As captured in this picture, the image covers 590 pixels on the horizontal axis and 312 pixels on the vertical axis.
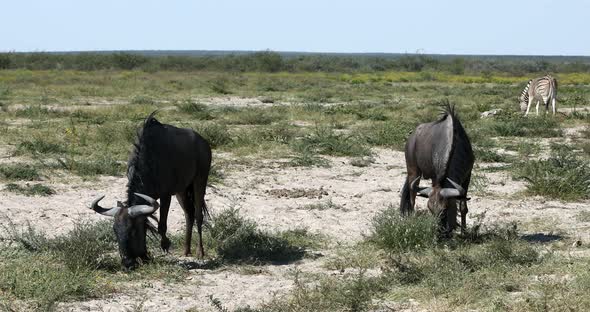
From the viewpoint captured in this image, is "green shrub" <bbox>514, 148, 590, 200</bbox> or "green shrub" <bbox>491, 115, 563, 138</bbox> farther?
"green shrub" <bbox>491, 115, 563, 138</bbox>

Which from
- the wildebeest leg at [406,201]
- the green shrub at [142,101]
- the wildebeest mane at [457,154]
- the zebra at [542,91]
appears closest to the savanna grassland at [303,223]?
the wildebeest leg at [406,201]

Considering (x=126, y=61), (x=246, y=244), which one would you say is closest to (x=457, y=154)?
(x=246, y=244)

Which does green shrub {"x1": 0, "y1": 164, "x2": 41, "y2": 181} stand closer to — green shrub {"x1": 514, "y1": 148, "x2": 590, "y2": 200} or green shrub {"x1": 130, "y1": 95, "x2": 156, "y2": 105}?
green shrub {"x1": 514, "y1": 148, "x2": 590, "y2": 200}

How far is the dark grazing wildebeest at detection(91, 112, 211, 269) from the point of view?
785 cm

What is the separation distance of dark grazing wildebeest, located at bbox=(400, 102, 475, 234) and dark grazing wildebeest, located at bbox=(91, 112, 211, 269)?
7.87 ft

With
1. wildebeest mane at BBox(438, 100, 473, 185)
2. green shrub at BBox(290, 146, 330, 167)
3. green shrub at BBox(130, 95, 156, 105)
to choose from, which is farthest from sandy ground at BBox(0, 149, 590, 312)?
green shrub at BBox(130, 95, 156, 105)

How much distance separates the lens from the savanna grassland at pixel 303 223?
721cm

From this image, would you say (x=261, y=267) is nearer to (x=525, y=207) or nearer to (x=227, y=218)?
(x=227, y=218)

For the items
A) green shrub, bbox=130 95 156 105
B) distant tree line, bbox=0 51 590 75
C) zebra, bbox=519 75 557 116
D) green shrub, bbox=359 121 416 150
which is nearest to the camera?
green shrub, bbox=359 121 416 150

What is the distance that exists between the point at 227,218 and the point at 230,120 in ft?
42.8

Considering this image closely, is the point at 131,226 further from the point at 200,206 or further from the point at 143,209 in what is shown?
the point at 200,206

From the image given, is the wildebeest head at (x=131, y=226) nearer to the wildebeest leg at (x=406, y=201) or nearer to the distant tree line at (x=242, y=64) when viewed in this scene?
the wildebeest leg at (x=406, y=201)

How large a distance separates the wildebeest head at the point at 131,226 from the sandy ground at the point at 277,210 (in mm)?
317

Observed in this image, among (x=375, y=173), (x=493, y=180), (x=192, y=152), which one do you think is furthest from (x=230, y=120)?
(x=192, y=152)
